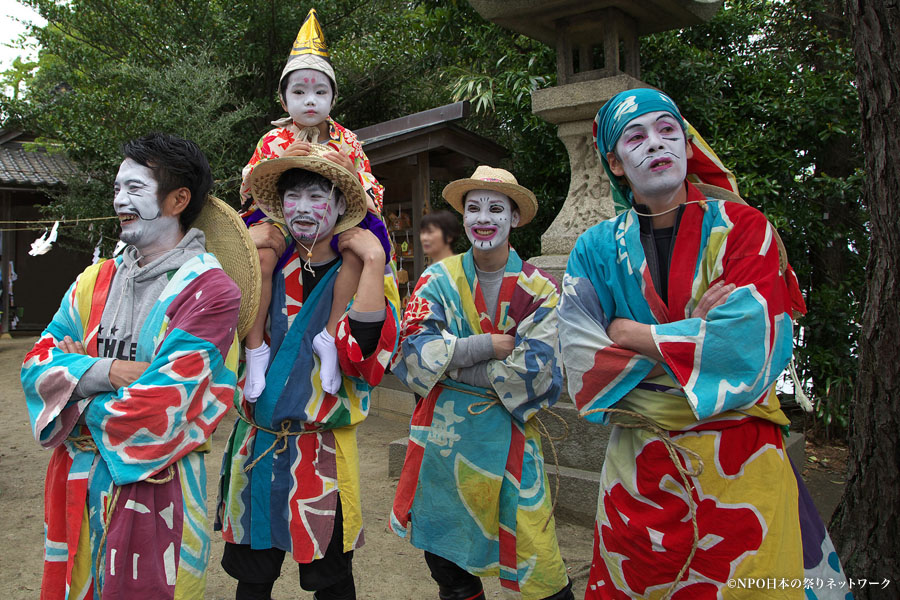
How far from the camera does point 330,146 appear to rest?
2719 mm

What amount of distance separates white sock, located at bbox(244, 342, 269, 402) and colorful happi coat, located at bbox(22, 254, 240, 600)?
31 centimetres

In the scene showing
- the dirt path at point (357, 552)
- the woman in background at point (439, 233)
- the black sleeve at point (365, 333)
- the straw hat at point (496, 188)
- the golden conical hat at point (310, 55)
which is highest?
the golden conical hat at point (310, 55)

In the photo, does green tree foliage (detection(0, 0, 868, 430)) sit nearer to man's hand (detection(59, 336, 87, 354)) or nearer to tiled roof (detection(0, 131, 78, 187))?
tiled roof (detection(0, 131, 78, 187))

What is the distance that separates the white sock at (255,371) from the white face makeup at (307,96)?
40.6 inches

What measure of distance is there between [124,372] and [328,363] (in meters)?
0.69

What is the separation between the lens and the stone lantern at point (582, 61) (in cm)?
450

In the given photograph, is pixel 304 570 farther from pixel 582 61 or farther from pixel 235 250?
pixel 582 61

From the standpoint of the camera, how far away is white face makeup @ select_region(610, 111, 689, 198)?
194 centimetres

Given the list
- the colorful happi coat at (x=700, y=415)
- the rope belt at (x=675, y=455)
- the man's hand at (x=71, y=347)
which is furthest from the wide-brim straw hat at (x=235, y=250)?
the rope belt at (x=675, y=455)

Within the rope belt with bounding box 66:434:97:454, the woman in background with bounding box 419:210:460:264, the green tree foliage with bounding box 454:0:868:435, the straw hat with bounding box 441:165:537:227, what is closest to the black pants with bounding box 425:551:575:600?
the rope belt with bounding box 66:434:97:454

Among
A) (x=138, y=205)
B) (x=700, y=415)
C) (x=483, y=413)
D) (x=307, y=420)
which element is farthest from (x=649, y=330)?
(x=138, y=205)

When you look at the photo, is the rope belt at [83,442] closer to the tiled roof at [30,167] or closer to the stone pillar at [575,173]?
the stone pillar at [575,173]

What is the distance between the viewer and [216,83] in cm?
943

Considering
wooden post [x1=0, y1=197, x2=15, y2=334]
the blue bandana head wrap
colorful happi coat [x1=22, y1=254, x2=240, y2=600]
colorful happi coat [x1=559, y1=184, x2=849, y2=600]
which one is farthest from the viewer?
wooden post [x1=0, y1=197, x2=15, y2=334]
